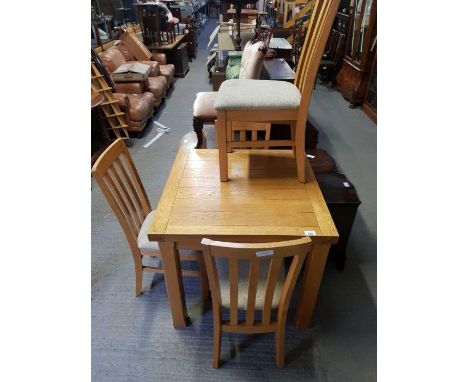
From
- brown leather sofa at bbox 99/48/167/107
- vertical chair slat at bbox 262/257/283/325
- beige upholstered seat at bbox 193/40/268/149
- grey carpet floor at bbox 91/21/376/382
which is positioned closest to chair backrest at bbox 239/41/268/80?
beige upholstered seat at bbox 193/40/268/149

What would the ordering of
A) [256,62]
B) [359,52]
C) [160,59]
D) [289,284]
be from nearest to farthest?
[289,284], [256,62], [359,52], [160,59]

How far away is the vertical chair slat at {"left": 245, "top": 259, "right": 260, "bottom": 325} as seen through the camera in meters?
0.96

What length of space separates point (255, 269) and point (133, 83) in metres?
3.51

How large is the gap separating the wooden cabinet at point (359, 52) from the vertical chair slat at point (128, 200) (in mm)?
3924

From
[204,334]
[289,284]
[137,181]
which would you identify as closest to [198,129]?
[137,181]

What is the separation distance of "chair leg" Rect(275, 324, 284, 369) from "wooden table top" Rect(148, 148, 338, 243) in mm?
445

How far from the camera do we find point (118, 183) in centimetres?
146

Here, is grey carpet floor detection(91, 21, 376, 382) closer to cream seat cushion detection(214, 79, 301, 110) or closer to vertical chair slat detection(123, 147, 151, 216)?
vertical chair slat detection(123, 147, 151, 216)

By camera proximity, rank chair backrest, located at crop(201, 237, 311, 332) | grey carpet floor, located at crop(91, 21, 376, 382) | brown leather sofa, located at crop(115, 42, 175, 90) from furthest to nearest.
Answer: brown leather sofa, located at crop(115, 42, 175, 90), grey carpet floor, located at crop(91, 21, 376, 382), chair backrest, located at crop(201, 237, 311, 332)

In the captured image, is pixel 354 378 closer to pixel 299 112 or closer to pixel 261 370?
pixel 261 370

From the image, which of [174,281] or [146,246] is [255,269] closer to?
[174,281]

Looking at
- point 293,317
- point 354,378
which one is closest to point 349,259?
point 293,317

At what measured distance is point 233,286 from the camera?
1.05 metres

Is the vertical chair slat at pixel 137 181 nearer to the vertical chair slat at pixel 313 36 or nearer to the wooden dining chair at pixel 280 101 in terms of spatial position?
the wooden dining chair at pixel 280 101
